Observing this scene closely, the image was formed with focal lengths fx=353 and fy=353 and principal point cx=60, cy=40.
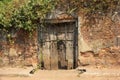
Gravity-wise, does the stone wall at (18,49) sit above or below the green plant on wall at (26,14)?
below

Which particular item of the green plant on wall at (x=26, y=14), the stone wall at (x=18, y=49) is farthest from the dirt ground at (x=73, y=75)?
the green plant on wall at (x=26, y=14)

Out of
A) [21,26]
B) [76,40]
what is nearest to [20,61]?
[21,26]

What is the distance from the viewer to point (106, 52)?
10.6 m

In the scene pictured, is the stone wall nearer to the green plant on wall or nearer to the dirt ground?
the green plant on wall

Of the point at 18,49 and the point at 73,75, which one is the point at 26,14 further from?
the point at 73,75

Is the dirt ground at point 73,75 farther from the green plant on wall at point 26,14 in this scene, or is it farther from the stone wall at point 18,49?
the green plant on wall at point 26,14

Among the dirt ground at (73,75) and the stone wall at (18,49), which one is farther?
the stone wall at (18,49)

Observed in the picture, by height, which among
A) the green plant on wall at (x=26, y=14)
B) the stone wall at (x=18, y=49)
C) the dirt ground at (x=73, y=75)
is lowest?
the dirt ground at (x=73, y=75)

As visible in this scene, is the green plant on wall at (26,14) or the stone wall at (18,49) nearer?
the green plant on wall at (26,14)

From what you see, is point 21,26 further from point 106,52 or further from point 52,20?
→ point 106,52

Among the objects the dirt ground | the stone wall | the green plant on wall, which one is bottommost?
the dirt ground

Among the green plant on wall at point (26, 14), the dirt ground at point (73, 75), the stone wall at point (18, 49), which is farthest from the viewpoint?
the stone wall at point (18, 49)

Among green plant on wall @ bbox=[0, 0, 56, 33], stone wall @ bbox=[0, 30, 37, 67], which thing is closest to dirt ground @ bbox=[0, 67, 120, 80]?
stone wall @ bbox=[0, 30, 37, 67]

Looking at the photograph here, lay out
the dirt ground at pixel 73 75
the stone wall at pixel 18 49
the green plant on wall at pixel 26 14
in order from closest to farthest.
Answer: the dirt ground at pixel 73 75, the green plant on wall at pixel 26 14, the stone wall at pixel 18 49
